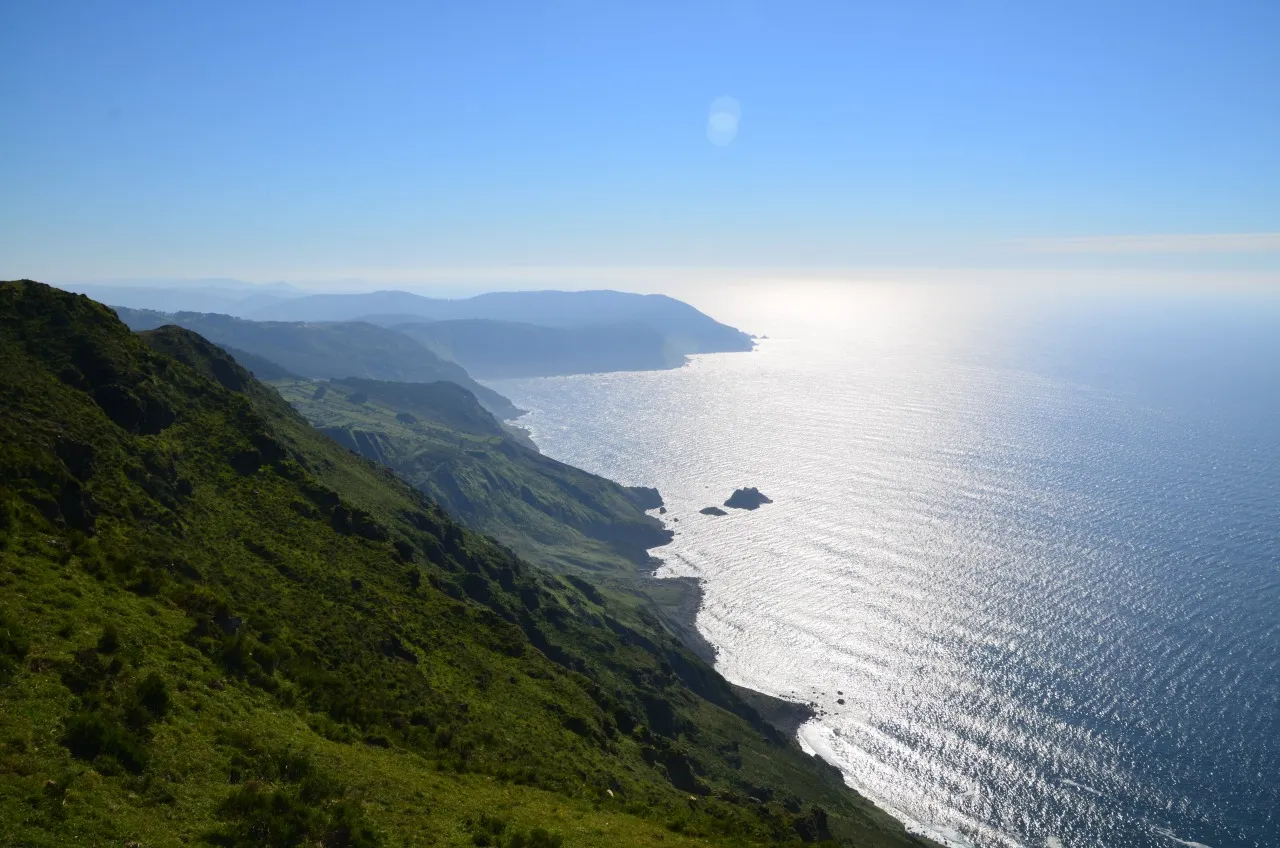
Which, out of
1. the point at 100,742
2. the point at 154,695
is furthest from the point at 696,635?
the point at 100,742

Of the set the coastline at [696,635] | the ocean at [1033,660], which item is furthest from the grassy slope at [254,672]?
the coastline at [696,635]

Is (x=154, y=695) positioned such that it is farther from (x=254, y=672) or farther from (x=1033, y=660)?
(x=1033, y=660)

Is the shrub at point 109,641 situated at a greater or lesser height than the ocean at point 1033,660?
greater

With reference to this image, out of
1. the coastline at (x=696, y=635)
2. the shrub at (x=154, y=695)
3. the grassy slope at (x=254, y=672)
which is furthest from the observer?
the coastline at (x=696, y=635)

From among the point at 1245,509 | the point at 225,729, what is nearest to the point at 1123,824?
the point at 225,729

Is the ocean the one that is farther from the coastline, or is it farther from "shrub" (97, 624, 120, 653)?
"shrub" (97, 624, 120, 653)

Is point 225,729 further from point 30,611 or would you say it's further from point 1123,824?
point 1123,824

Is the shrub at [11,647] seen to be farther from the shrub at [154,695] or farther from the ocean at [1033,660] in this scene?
the ocean at [1033,660]

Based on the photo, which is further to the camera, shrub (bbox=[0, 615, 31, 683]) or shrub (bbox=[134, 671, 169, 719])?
shrub (bbox=[134, 671, 169, 719])

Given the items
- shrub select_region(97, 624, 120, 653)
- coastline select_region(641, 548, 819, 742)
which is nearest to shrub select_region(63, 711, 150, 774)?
shrub select_region(97, 624, 120, 653)
